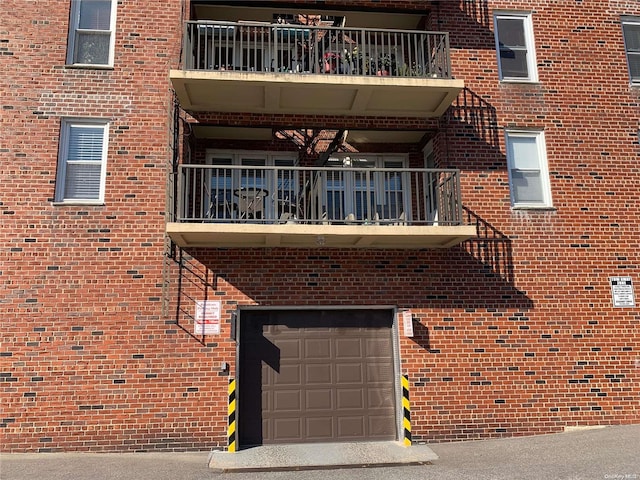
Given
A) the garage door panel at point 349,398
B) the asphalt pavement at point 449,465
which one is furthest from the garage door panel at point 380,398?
the asphalt pavement at point 449,465

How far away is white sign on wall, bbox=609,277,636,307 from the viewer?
30.3 feet

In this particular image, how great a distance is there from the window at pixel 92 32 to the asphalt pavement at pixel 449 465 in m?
6.68

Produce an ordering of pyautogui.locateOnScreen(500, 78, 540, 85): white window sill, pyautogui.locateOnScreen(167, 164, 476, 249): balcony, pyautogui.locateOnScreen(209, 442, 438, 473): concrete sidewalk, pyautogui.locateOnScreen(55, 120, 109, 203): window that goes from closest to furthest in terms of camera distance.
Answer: pyautogui.locateOnScreen(209, 442, 438, 473): concrete sidewalk
pyautogui.locateOnScreen(167, 164, 476, 249): balcony
pyautogui.locateOnScreen(55, 120, 109, 203): window
pyautogui.locateOnScreen(500, 78, 540, 85): white window sill

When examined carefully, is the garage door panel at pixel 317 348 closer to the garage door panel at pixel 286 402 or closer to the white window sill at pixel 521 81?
the garage door panel at pixel 286 402

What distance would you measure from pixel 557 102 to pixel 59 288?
950 centimetres

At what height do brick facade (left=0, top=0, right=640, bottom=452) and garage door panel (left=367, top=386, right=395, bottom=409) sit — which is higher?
brick facade (left=0, top=0, right=640, bottom=452)

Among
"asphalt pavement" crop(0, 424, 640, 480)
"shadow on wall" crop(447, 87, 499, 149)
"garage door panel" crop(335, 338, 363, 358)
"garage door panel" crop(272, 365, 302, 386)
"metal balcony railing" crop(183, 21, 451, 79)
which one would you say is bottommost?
"asphalt pavement" crop(0, 424, 640, 480)

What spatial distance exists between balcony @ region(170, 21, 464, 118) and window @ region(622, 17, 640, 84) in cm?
399

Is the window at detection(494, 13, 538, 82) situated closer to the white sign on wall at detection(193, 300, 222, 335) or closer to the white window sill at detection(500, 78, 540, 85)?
the white window sill at detection(500, 78, 540, 85)

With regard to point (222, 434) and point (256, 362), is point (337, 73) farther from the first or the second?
point (222, 434)

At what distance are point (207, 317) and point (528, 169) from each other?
6.43m

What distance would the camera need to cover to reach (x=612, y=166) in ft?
32.0

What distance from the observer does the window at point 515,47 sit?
33.4ft

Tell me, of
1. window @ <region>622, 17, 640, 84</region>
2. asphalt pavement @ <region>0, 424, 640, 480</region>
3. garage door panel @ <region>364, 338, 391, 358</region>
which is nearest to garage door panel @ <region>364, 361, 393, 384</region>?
garage door panel @ <region>364, 338, 391, 358</region>
